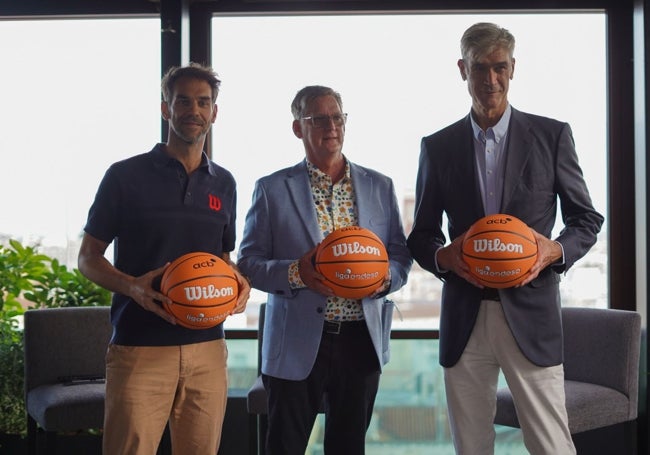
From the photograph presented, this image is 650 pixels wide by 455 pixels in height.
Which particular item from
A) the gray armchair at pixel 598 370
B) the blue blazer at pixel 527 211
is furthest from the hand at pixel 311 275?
the gray armchair at pixel 598 370

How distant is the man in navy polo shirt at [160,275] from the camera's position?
240 centimetres

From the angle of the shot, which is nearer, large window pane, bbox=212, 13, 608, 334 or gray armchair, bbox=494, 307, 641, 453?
gray armchair, bbox=494, 307, 641, 453

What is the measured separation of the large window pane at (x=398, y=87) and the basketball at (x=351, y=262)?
202cm

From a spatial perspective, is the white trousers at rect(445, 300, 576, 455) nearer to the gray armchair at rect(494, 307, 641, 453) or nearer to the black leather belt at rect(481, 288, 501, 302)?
the black leather belt at rect(481, 288, 501, 302)

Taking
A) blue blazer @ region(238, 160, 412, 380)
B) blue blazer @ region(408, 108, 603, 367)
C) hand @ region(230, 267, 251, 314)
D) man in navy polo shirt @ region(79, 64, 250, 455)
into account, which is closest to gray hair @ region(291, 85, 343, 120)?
blue blazer @ region(238, 160, 412, 380)

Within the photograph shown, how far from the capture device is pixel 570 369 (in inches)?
157

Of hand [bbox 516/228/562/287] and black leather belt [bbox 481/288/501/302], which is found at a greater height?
hand [bbox 516/228/562/287]

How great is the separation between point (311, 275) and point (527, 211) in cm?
75

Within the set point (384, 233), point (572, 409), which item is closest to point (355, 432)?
point (384, 233)

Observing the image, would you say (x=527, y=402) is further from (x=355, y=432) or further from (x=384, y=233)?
(x=384, y=233)

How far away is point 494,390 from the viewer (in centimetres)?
248

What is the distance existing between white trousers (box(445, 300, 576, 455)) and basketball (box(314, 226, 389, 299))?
38cm

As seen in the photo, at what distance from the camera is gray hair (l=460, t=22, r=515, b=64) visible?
2.42 meters

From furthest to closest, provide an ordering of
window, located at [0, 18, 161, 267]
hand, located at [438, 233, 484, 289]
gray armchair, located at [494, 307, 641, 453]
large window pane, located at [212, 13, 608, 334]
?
window, located at [0, 18, 161, 267] < large window pane, located at [212, 13, 608, 334] < gray armchair, located at [494, 307, 641, 453] < hand, located at [438, 233, 484, 289]
